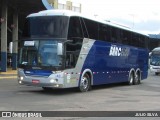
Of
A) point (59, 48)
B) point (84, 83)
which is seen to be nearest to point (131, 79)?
point (84, 83)

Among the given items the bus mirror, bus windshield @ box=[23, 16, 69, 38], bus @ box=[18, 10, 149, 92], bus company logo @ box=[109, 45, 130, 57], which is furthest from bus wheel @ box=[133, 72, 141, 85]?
the bus mirror

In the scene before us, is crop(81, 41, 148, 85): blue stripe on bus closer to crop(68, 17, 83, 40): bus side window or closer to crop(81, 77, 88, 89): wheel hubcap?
crop(81, 77, 88, 89): wheel hubcap

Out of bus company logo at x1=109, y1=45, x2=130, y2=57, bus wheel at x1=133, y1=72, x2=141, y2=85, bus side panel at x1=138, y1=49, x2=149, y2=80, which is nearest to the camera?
bus company logo at x1=109, y1=45, x2=130, y2=57

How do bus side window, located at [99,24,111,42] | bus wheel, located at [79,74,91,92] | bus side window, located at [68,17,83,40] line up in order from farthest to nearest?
bus side window, located at [99,24,111,42] < bus wheel, located at [79,74,91,92] < bus side window, located at [68,17,83,40]

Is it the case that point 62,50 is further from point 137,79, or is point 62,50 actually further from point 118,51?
point 137,79

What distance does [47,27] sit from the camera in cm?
1852

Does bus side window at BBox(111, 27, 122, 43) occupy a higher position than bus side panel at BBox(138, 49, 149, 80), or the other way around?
bus side window at BBox(111, 27, 122, 43)

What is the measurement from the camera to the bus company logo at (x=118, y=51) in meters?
23.5

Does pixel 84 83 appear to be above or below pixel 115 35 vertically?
below

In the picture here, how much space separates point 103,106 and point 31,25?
6.12 metres

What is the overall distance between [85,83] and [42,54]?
318 cm

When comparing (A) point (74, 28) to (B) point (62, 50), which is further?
(A) point (74, 28)

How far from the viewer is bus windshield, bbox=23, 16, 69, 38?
59.9 ft

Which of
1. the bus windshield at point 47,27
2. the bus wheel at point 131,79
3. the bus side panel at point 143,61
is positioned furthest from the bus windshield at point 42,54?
the bus side panel at point 143,61
